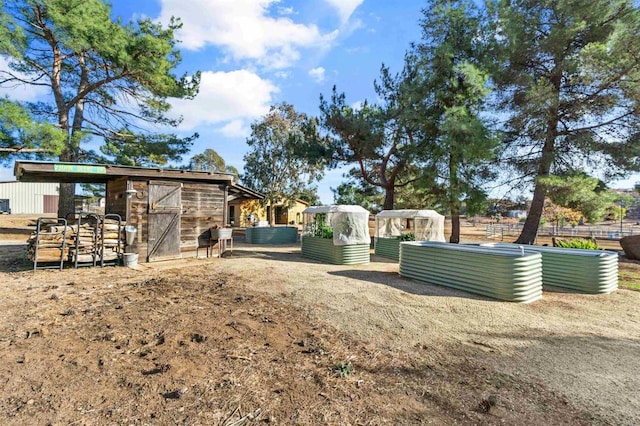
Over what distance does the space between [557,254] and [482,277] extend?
2.46m

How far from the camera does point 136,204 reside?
28.8 feet

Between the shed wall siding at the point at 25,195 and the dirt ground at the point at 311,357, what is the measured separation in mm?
34532

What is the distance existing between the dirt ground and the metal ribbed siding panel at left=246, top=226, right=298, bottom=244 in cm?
1053

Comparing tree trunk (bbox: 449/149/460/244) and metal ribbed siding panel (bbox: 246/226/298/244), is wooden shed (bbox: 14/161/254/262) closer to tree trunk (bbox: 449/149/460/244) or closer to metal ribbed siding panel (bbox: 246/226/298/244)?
metal ribbed siding panel (bbox: 246/226/298/244)

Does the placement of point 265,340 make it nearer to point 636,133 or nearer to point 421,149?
point 421,149

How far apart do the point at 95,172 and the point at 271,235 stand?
32.0ft

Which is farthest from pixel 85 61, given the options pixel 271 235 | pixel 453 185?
pixel 453 185

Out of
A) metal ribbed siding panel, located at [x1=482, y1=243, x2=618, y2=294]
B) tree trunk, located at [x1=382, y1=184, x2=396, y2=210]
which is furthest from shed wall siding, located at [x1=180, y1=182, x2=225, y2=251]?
metal ribbed siding panel, located at [x1=482, y1=243, x2=618, y2=294]

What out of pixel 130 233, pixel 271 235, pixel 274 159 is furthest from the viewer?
pixel 274 159

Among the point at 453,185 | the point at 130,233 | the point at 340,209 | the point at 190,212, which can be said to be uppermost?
the point at 453,185

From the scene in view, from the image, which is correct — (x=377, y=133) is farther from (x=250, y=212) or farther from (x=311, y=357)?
(x=250, y=212)

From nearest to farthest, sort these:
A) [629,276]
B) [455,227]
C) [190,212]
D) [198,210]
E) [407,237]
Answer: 1. [629,276]
2. [190,212]
3. [198,210]
4. [407,237]
5. [455,227]

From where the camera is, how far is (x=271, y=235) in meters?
16.8

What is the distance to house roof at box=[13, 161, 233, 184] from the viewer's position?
7125mm
